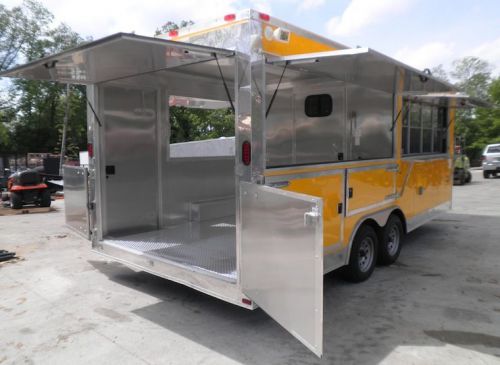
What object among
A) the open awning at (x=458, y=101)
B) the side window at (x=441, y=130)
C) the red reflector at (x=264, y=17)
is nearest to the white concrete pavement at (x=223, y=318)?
the side window at (x=441, y=130)

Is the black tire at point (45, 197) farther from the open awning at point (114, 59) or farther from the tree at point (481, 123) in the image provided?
the tree at point (481, 123)

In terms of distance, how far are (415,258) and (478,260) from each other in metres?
0.83

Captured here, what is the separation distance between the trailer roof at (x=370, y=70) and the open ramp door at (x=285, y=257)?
1.12m

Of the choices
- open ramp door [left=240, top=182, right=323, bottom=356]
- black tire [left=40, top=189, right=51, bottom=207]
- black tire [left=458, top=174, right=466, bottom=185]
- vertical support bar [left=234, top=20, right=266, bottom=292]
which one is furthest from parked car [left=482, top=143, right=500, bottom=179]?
open ramp door [left=240, top=182, right=323, bottom=356]

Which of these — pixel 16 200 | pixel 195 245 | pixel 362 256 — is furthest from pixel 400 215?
pixel 16 200

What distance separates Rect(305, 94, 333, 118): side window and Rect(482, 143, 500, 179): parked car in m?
16.4

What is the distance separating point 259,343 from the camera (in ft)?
10.9

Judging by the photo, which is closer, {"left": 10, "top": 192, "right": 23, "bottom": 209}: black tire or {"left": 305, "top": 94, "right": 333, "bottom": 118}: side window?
{"left": 305, "top": 94, "right": 333, "bottom": 118}: side window

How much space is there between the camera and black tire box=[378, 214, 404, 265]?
5166 millimetres

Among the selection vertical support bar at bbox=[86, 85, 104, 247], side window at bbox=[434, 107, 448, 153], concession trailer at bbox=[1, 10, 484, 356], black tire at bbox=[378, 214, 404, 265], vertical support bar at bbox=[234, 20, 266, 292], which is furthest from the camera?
side window at bbox=[434, 107, 448, 153]

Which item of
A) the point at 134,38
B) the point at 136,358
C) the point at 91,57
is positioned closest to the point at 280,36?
the point at 134,38

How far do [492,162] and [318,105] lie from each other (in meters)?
16.5

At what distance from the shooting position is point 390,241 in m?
5.43

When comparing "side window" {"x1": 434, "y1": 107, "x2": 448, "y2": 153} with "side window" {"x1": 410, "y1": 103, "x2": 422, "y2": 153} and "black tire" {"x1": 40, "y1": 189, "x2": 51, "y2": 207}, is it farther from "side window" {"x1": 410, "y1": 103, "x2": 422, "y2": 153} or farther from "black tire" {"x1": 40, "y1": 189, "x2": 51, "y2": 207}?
"black tire" {"x1": 40, "y1": 189, "x2": 51, "y2": 207}
